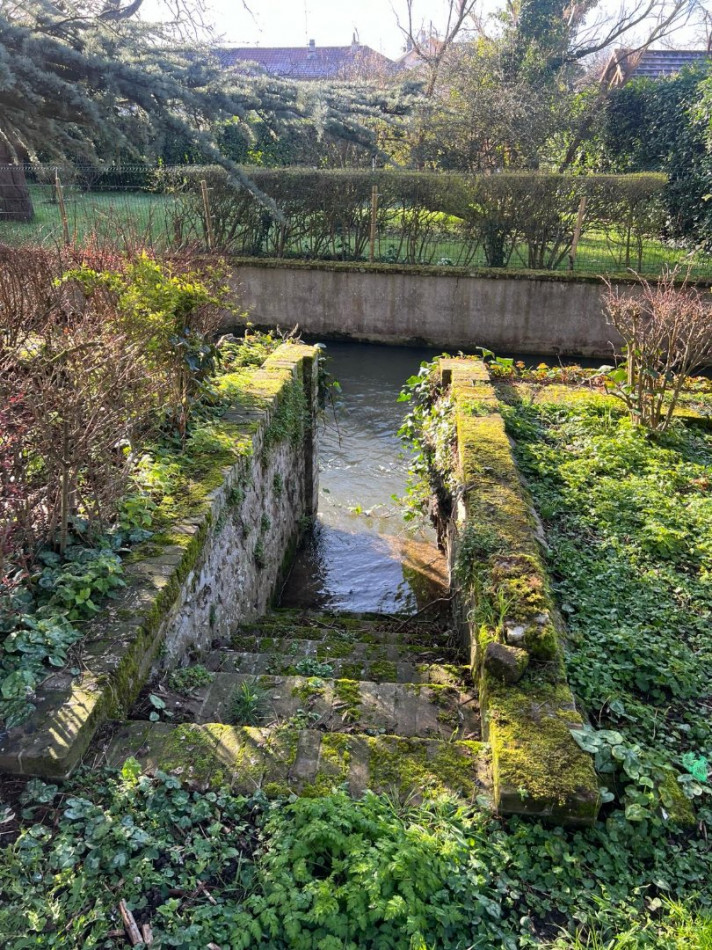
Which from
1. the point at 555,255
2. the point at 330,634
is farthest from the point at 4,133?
the point at 330,634

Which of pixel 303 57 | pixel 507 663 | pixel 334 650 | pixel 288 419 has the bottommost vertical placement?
pixel 334 650

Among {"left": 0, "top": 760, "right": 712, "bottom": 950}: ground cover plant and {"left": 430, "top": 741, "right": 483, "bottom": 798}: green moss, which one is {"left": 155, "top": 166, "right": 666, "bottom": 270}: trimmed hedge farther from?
{"left": 0, "top": 760, "right": 712, "bottom": 950}: ground cover plant

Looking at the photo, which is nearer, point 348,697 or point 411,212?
point 348,697

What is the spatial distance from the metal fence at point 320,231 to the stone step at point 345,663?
38.7ft

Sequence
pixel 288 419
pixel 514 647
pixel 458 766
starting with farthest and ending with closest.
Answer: pixel 288 419 → pixel 514 647 → pixel 458 766

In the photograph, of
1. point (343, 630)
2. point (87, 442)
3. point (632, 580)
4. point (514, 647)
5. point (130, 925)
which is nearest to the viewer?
point (130, 925)

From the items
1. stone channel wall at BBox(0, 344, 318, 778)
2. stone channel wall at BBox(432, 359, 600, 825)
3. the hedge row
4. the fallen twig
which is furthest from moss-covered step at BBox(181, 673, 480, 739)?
the hedge row

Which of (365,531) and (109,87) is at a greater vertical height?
(109,87)

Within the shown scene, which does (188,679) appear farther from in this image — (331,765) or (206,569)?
(331,765)

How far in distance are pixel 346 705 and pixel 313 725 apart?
234 millimetres

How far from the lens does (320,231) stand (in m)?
15.1

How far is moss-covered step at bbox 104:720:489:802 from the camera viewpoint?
2695 mm

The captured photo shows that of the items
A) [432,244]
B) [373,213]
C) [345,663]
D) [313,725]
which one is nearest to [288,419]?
[345,663]

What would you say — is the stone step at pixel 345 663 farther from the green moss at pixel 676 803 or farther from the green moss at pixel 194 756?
the green moss at pixel 676 803
